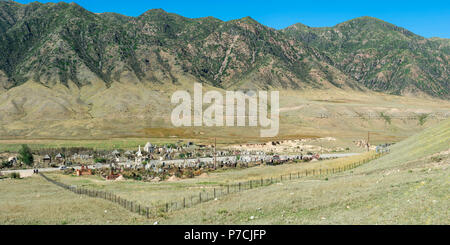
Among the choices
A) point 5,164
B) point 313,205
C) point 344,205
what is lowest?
point 5,164

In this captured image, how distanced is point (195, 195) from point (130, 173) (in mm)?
35019

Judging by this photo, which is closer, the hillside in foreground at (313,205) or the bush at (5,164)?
the hillside in foreground at (313,205)

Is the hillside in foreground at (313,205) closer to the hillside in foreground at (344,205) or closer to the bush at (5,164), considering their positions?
the hillside in foreground at (344,205)

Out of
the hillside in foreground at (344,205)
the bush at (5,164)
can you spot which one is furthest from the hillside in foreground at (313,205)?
the bush at (5,164)

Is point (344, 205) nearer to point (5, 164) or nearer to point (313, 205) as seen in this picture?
point (313, 205)

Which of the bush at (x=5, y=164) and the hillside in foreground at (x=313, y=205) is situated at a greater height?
the hillside in foreground at (x=313, y=205)

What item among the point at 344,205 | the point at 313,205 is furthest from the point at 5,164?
the point at 344,205

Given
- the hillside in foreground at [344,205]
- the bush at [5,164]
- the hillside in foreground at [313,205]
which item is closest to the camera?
the hillside in foreground at [344,205]

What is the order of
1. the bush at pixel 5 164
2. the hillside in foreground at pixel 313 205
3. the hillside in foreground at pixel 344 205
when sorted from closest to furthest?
the hillside in foreground at pixel 344 205 → the hillside in foreground at pixel 313 205 → the bush at pixel 5 164

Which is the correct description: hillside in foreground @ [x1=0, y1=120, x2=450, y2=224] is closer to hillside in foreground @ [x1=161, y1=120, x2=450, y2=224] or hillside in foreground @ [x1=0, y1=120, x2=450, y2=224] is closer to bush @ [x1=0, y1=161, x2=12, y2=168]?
hillside in foreground @ [x1=161, y1=120, x2=450, y2=224]

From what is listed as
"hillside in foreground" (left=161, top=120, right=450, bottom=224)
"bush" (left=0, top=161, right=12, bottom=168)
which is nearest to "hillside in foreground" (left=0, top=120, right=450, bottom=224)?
"hillside in foreground" (left=161, top=120, right=450, bottom=224)
